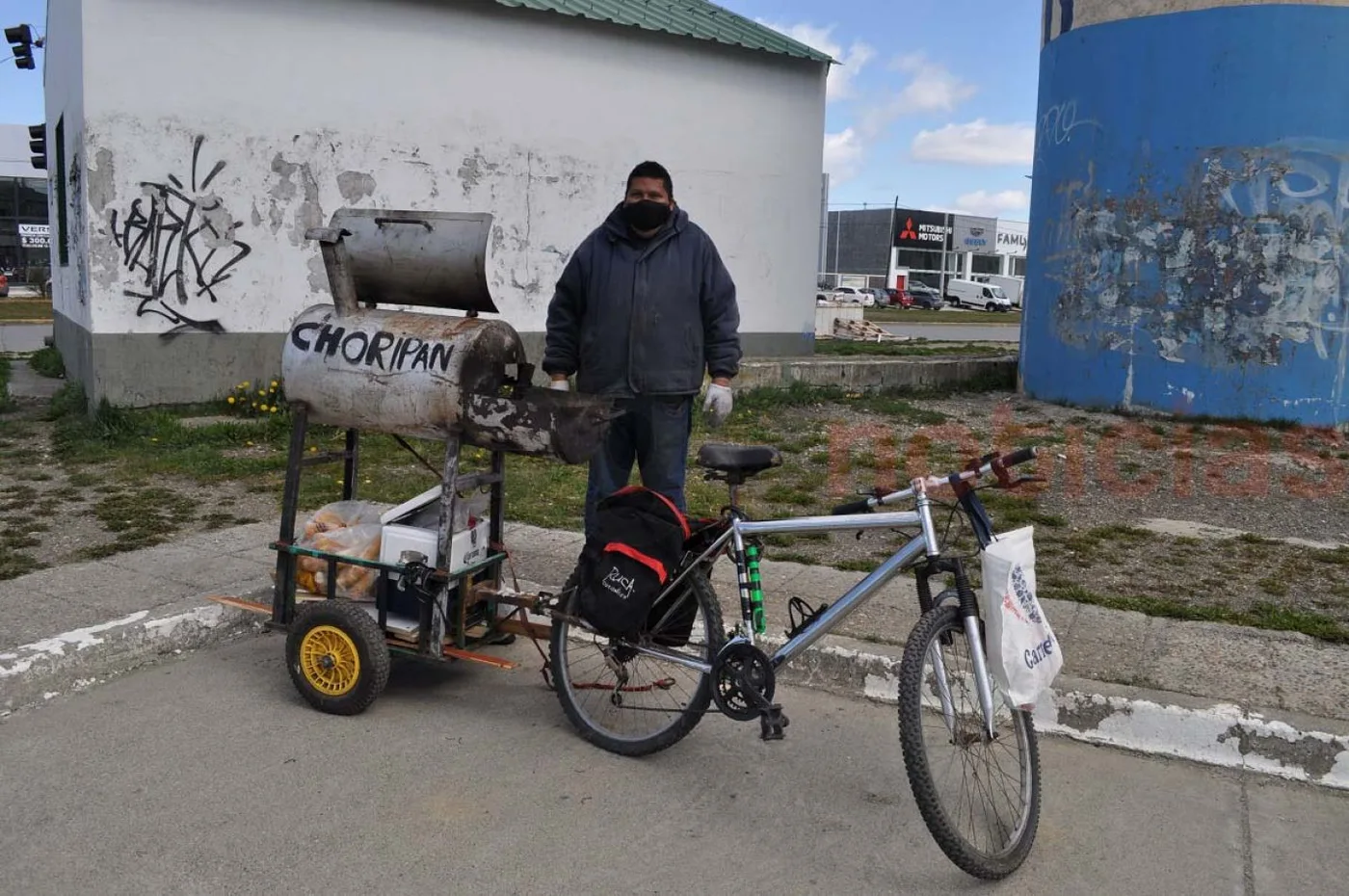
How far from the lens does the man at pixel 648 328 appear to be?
4.80m

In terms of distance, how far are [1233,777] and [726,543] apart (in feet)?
6.76

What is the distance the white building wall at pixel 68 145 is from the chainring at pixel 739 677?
897 cm

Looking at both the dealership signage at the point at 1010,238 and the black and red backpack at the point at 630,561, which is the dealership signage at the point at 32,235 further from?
the dealership signage at the point at 1010,238

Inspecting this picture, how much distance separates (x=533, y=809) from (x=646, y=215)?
97.0 inches

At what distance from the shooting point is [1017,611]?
330 cm

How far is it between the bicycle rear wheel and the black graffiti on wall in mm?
8057

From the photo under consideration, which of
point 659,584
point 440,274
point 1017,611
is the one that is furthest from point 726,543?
point 440,274

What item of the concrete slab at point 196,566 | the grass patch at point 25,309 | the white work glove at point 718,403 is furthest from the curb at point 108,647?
the grass patch at point 25,309

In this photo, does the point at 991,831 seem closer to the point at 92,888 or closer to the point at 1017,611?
the point at 1017,611

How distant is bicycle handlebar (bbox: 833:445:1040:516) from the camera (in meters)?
3.30

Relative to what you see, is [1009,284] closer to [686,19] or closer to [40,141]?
[686,19]

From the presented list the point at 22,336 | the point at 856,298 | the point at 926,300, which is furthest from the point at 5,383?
the point at 926,300

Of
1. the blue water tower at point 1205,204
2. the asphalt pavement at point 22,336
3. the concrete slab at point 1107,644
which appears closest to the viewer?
the concrete slab at point 1107,644

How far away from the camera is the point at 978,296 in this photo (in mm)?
62438
